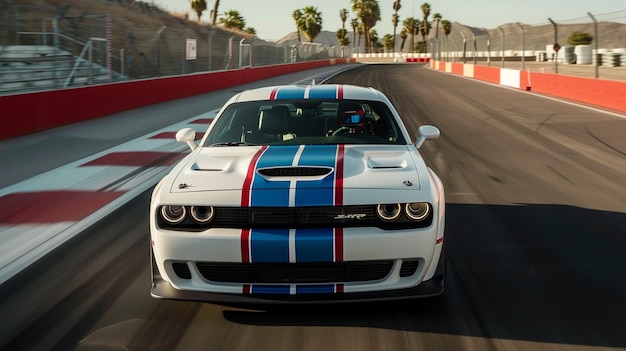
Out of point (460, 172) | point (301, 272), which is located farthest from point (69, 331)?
point (460, 172)

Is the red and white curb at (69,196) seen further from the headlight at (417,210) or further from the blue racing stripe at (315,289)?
the headlight at (417,210)

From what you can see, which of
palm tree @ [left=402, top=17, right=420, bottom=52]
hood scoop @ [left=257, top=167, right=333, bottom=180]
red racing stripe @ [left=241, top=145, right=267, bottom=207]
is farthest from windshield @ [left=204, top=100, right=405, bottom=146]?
palm tree @ [left=402, top=17, right=420, bottom=52]

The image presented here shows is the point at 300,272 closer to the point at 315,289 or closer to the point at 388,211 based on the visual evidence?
the point at 315,289

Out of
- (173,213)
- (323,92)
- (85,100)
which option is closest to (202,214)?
(173,213)

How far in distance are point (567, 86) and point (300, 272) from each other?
21.7 metres

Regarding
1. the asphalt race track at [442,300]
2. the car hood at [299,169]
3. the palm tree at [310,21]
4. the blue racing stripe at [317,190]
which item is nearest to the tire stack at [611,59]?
the asphalt race track at [442,300]

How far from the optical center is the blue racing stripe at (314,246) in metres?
3.68

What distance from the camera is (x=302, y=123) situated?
5375 millimetres

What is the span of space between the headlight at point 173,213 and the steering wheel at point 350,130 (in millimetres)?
1728

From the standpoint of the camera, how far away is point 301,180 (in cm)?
394

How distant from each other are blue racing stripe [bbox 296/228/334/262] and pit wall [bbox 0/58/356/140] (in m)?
10.8

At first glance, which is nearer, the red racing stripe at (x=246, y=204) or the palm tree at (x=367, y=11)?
the red racing stripe at (x=246, y=204)

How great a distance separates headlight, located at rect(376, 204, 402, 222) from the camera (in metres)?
3.81

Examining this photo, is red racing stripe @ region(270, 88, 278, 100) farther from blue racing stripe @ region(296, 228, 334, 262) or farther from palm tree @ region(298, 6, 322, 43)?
palm tree @ region(298, 6, 322, 43)
